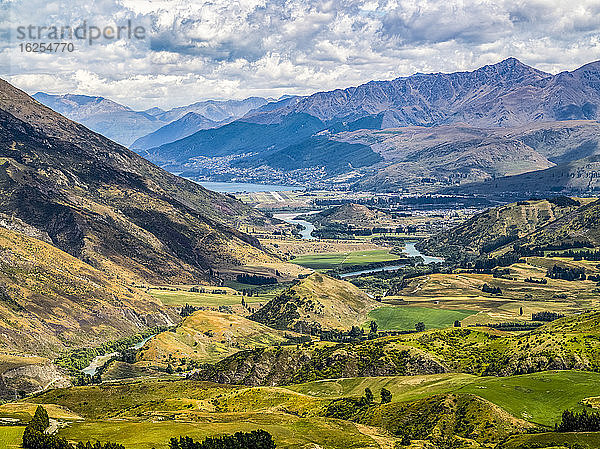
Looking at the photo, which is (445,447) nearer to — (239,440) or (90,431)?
(239,440)

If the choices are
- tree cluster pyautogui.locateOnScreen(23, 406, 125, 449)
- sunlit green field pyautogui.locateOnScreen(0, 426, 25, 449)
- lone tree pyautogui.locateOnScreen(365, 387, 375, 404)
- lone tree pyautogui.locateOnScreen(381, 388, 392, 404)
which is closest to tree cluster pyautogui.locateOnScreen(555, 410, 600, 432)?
lone tree pyautogui.locateOnScreen(381, 388, 392, 404)

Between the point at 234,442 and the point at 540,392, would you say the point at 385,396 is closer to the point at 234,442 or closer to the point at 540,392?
the point at 540,392

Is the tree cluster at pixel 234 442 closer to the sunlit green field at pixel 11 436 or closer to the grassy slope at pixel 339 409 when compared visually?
the grassy slope at pixel 339 409

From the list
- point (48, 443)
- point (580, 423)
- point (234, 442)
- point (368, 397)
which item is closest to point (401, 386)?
point (368, 397)

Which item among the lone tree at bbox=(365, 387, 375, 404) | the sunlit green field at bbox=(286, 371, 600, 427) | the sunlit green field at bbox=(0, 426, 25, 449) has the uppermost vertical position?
the sunlit green field at bbox=(0, 426, 25, 449)

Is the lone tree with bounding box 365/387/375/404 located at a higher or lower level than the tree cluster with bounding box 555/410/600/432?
lower

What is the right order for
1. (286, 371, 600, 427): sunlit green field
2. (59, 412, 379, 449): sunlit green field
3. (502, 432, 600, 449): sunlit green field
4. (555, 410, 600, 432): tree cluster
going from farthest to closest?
(286, 371, 600, 427): sunlit green field < (555, 410, 600, 432): tree cluster < (59, 412, 379, 449): sunlit green field < (502, 432, 600, 449): sunlit green field

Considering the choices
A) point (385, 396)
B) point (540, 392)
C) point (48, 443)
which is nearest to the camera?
point (48, 443)

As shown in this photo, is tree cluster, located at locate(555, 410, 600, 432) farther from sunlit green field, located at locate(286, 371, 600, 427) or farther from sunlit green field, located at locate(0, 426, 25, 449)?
sunlit green field, located at locate(0, 426, 25, 449)
